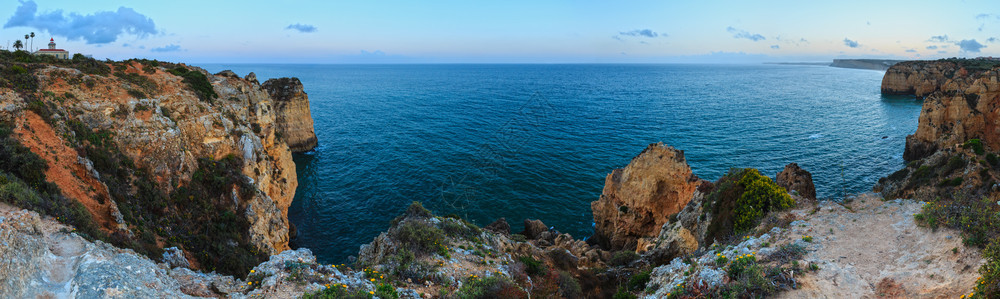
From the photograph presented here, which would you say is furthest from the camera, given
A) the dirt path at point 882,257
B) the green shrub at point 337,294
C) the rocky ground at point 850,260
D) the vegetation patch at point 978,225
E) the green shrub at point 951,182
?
the green shrub at point 951,182

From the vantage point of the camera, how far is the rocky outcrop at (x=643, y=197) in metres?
32.9

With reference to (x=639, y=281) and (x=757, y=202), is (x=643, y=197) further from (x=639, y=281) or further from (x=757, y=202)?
(x=639, y=281)

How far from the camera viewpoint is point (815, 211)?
2108cm

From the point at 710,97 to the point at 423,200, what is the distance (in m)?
104

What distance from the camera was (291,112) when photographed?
6100cm

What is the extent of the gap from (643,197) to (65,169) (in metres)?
35.5

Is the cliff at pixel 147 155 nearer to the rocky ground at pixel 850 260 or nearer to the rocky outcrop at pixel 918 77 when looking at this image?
the rocky ground at pixel 850 260

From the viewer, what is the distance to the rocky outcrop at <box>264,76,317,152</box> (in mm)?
60312

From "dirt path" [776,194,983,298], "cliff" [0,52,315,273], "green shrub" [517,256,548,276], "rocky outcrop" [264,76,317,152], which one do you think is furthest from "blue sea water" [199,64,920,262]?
"dirt path" [776,194,983,298]

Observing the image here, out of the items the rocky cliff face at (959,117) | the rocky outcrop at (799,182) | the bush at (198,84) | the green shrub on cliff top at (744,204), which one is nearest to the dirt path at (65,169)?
the bush at (198,84)

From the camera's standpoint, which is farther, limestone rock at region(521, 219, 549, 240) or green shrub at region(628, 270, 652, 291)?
limestone rock at region(521, 219, 549, 240)

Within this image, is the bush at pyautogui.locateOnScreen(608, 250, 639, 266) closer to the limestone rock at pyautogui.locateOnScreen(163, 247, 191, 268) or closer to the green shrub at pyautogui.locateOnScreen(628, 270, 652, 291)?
the green shrub at pyautogui.locateOnScreen(628, 270, 652, 291)

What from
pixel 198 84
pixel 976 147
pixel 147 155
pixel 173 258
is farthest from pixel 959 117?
pixel 198 84

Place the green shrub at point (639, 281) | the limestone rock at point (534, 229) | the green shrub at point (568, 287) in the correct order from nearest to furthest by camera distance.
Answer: the green shrub at point (568, 287) < the green shrub at point (639, 281) < the limestone rock at point (534, 229)
